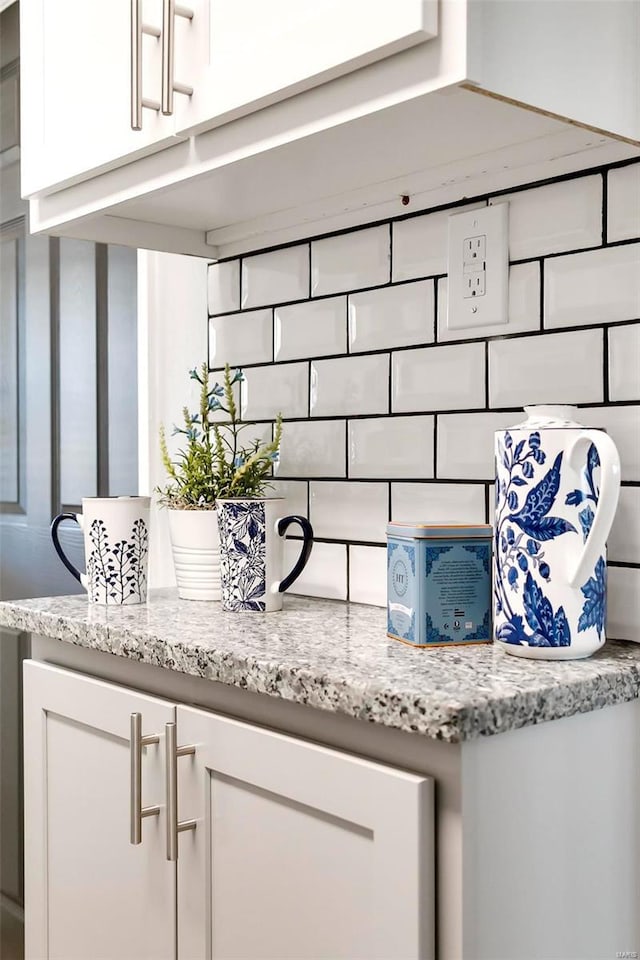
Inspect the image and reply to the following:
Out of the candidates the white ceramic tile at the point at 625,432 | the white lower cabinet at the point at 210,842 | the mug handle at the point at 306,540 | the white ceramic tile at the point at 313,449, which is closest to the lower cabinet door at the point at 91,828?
the white lower cabinet at the point at 210,842

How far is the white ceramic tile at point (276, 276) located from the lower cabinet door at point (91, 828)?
2.18 feet

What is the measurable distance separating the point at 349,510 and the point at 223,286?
0.49 meters

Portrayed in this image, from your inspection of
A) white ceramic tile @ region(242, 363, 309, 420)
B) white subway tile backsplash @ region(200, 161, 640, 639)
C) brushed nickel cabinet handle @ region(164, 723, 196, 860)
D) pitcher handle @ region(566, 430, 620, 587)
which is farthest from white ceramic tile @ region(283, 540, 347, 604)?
pitcher handle @ region(566, 430, 620, 587)

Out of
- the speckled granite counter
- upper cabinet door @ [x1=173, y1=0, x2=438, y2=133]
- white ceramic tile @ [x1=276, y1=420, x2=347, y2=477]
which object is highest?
upper cabinet door @ [x1=173, y1=0, x2=438, y2=133]

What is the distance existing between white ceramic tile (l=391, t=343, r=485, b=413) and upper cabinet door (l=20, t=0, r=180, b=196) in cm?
43

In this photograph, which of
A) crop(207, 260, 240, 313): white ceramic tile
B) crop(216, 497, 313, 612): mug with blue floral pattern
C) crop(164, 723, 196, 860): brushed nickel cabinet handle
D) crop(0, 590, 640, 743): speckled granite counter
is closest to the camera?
crop(0, 590, 640, 743): speckled granite counter

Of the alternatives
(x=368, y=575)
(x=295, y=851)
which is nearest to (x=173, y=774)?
(x=295, y=851)

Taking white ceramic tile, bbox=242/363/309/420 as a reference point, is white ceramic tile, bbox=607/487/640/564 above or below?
below

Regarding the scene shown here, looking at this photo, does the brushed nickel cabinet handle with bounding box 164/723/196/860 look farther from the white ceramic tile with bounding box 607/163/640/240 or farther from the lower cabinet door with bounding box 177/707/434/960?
the white ceramic tile with bounding box 607/163/640/240

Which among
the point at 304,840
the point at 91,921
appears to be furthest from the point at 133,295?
the point at 304,840

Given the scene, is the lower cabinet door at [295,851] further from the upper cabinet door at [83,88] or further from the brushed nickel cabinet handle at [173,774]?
the upper cabinet door at [83,88]

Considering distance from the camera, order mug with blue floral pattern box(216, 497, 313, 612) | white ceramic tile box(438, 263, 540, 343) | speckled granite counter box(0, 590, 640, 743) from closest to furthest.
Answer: speckled granite counter box(0, 590, 640, 743) → white ceramic tile box(438, 263, 540, 343) → mug with blue floral pattern box(216, 497, 313, 612)

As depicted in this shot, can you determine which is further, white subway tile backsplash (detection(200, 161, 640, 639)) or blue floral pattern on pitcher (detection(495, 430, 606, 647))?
white subway tile backsplash (detection(200, 161, 640, 639))

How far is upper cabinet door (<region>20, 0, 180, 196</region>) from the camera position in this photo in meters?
1.19
